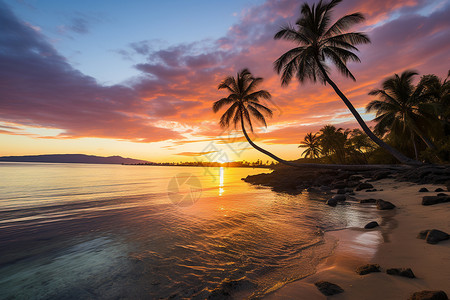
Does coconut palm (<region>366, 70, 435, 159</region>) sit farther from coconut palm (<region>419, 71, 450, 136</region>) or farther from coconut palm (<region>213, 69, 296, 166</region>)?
coconut palm (<region>213, 69, 296, 166</region>)

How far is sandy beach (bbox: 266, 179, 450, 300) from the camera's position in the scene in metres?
2.98

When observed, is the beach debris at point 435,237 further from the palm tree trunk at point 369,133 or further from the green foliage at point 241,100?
the green foliage at point 241,100

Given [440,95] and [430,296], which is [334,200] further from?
[440,95]

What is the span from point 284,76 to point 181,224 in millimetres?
15326

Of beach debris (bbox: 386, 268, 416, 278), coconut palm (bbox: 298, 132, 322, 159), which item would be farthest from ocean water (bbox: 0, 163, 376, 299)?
coconut palm (bbox: 298, 132, 322, 159)

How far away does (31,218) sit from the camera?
9773mm

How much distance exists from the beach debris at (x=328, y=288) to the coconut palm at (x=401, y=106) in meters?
28.1

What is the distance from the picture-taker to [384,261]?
3.98 meters

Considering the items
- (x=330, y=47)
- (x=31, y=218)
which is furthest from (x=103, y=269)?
(x=330, y=47)

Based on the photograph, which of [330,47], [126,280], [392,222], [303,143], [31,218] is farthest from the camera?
[303,143]

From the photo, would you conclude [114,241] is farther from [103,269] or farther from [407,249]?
[407,249]

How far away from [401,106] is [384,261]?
98.6ft

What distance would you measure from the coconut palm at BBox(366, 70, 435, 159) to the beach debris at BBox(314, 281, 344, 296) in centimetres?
2810

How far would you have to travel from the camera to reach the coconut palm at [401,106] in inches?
923
